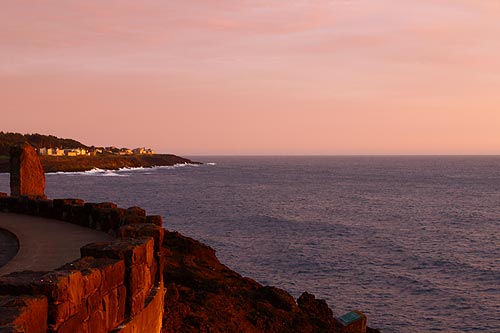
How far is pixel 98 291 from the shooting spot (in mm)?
6863

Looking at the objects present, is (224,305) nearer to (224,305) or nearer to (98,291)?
(224,305)

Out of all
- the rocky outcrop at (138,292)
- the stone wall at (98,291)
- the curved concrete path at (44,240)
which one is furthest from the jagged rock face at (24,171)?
the stone wall at (98,291)

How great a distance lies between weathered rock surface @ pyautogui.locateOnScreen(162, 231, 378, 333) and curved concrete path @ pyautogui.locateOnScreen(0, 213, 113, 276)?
254 cm

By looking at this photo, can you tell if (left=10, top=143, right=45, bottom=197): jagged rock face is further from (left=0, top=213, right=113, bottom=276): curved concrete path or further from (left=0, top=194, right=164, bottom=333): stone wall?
(left=0, top=194, right=164, bottom=333): stone wall

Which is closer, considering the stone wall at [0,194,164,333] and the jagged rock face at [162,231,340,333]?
the stone wall at [0,194,164,333]

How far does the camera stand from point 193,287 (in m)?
17.2

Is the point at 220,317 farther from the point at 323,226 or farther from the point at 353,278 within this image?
the point at 323,226

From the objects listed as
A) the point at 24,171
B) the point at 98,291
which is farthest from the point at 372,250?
the point at 98,291

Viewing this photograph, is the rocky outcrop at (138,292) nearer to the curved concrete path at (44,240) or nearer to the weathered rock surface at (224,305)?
the weathered rock surface at (224,305)

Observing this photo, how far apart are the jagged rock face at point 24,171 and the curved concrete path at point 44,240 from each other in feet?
13.2

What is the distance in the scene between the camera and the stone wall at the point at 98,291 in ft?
17.9

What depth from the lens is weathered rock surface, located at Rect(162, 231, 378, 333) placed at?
14.2m

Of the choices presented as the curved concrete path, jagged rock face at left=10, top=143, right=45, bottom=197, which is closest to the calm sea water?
jagged rock face at left=10, top=143, right=45, bottom=197

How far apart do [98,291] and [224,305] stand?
31.9ft
